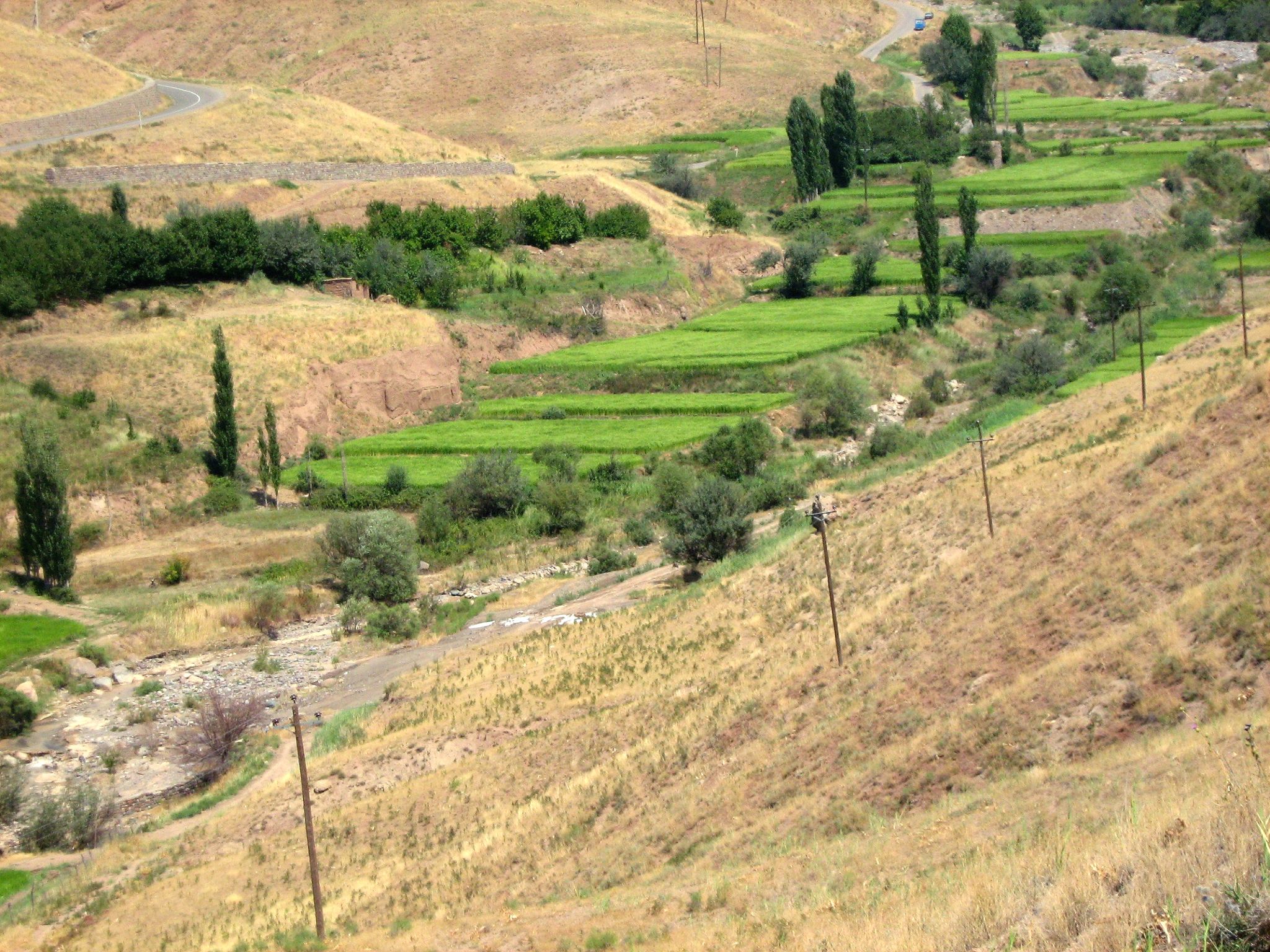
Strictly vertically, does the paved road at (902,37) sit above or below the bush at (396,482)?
above

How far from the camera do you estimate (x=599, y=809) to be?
69.1ft

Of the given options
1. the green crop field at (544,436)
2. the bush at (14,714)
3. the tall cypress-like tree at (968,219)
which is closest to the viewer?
the bush at (14,714)

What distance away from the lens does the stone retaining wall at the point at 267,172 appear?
62.9 m

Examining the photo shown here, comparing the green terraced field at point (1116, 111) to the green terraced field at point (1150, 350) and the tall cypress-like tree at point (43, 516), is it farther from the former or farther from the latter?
→ the tall cypress-like tree at point (43, 516)

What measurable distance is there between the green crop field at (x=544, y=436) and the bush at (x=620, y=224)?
23159mm

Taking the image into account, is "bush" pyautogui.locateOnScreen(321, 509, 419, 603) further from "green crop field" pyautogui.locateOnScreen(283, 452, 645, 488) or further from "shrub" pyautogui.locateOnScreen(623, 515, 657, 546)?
"shrub" pyautogui.locateOnScreen(623, 515, 657, 546)

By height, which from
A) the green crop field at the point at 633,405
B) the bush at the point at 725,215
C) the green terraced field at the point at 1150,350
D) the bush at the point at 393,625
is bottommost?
the bush at the point at 393,625

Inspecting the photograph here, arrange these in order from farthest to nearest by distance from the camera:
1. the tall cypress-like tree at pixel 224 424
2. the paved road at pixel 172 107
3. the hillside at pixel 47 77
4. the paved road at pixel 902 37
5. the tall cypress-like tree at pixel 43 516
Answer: the paved road at pixel 902 37
the hillside at pixel 47 77
the paved road at pixel 172 107
the tall cypress-like tree at pixel 224 424
the tall cypress-like tree at pixel 43 516

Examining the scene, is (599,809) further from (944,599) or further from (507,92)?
(507,92)

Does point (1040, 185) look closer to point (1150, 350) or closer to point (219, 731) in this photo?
point (1150, 350)

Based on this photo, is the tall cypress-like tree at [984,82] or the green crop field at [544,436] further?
the tall cypress-like tree at [984,82]

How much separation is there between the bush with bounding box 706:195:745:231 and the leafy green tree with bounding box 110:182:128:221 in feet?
104

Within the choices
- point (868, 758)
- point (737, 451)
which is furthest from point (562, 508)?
point (868, 758)

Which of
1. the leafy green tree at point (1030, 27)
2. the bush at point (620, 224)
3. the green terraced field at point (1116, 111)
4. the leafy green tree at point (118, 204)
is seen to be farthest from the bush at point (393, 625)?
the leafy green tree at point (1030, 27)
